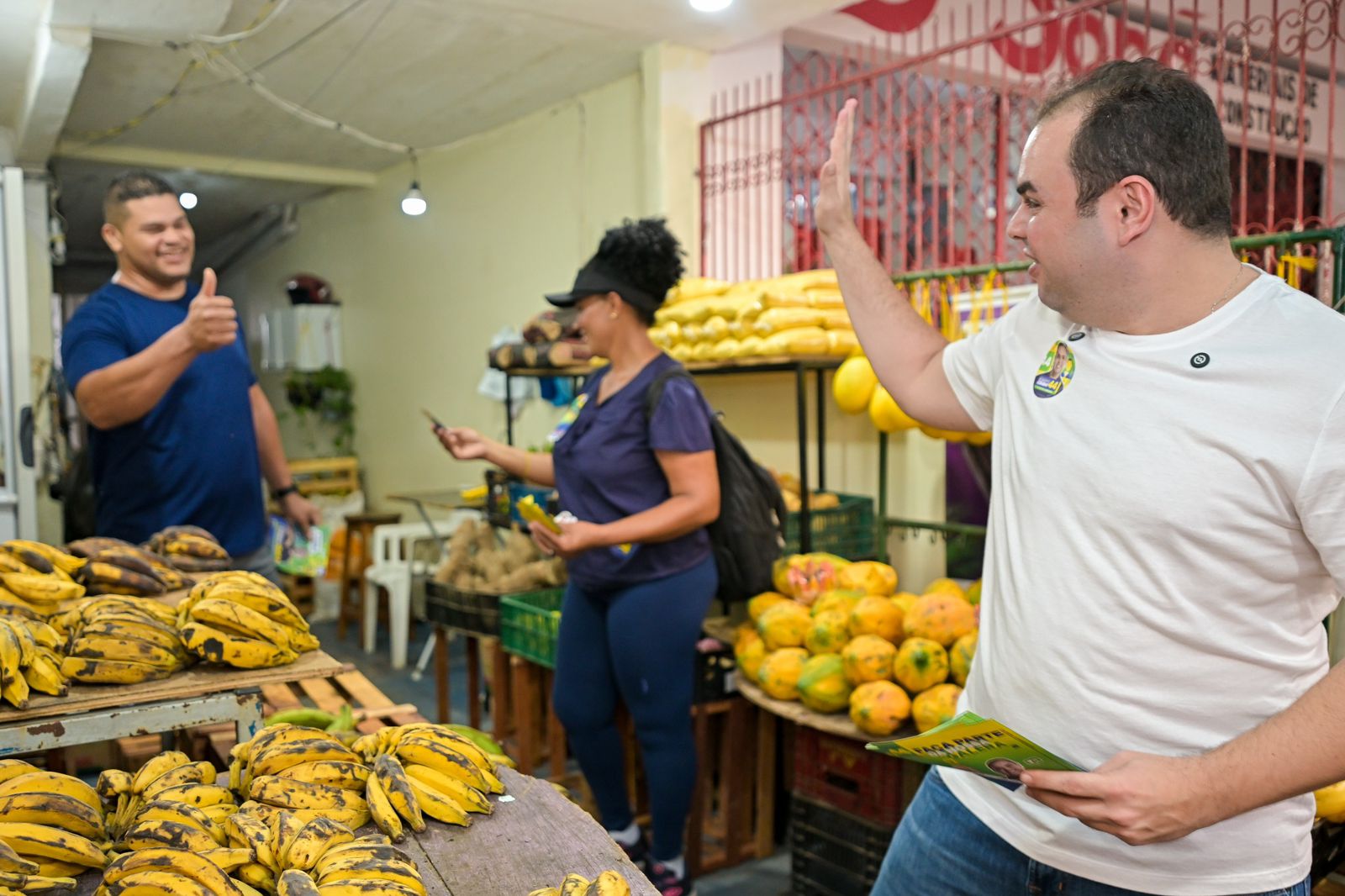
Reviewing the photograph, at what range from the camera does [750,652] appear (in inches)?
123

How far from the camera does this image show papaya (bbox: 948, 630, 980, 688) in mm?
2629

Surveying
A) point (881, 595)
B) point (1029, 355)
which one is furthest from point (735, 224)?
point (1029, 355)

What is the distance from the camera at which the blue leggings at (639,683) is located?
2.84 meters

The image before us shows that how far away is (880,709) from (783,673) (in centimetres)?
37

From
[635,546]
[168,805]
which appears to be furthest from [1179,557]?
[635,546]

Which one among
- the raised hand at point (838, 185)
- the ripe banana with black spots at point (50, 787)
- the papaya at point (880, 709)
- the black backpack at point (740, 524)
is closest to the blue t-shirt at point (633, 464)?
the black backpack at point (740, 524)

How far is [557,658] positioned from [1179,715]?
198 centimetres

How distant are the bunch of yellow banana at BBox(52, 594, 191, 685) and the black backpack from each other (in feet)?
5.39

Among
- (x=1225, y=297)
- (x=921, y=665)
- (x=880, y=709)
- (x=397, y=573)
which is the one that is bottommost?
(x=397, y=573)

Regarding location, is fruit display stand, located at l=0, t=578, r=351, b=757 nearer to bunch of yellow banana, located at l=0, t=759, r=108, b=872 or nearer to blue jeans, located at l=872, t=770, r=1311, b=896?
bunch of yellow banana, located at l=0, t=759, r=108, b=872

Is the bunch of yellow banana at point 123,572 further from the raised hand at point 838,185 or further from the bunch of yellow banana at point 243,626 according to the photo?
the raised hand at point 838,185

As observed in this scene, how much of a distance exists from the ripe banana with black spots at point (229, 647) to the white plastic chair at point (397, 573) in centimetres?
451

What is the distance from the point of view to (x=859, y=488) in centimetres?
471

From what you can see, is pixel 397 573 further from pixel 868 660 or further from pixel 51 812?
pixel 51 812
